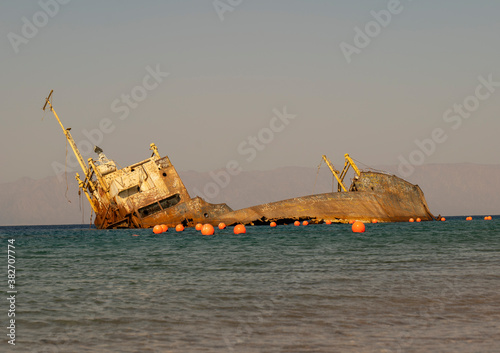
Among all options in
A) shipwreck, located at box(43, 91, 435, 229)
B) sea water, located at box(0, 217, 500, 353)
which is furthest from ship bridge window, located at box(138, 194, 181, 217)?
sea water, located at box(0, 217, 500, 353)

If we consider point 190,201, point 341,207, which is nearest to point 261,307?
point 190,201

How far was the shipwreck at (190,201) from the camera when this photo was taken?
181 feet

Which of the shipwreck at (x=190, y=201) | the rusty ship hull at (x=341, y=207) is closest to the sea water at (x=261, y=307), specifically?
the shipwreck at (x=190, y=201)

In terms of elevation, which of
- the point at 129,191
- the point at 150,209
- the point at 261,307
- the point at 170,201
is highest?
the point at 129,191

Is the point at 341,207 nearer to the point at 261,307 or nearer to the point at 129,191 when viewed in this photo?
the point at 129,191

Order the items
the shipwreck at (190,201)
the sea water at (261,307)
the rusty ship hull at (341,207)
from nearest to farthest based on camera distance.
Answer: the sea water at (261,307)
the shipwreck at (190,201)
the rusty ship hull at (341,207)

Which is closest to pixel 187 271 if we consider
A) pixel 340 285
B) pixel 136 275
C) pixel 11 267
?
pixel 136 275

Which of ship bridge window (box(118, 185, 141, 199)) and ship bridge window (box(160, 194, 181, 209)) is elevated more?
ship bridge window (box(118, 185, 141, 199))

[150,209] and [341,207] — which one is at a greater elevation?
[150,209]

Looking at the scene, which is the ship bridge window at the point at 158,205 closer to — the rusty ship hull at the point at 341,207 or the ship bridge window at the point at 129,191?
the ship bridge window at the point at 129,191

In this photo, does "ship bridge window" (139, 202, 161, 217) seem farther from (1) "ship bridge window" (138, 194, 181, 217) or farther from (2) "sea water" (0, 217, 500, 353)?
(2) "sea water" (0, 217, 500, 353)

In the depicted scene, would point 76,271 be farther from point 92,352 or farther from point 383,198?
point 383,198

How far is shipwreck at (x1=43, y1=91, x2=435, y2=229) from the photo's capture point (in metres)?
55.2

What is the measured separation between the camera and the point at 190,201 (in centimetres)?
5625
